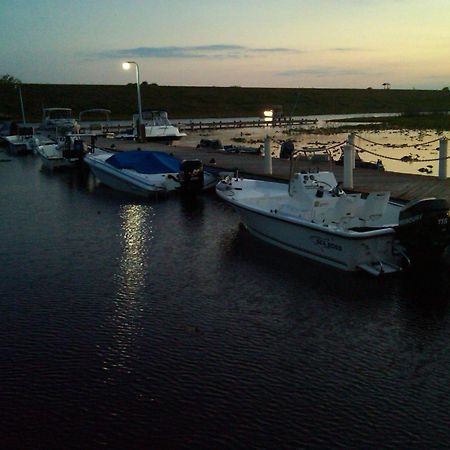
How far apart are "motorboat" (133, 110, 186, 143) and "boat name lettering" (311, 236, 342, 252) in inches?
1362

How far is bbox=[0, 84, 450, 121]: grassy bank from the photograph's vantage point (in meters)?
118

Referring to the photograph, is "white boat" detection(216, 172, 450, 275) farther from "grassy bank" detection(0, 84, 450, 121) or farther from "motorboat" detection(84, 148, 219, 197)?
"grassy bank" detection(0, 84, 450, 121)

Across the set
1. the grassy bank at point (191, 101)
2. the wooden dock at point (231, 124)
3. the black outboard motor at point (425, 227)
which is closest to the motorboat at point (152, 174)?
the black outboard motor at point (425, 227)

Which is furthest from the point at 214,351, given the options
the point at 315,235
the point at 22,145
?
the point at 22,145

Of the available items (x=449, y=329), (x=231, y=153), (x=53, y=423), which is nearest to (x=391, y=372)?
(x=449, y=329)

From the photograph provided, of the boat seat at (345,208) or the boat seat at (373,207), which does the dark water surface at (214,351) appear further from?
the boat seat at (373,207)

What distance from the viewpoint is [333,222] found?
1335 centimetres

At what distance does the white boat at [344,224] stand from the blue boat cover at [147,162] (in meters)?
7.37

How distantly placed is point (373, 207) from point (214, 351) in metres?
6.12

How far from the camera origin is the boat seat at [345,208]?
13.1m

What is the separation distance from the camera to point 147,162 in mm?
23734

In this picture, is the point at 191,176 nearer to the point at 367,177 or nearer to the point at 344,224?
the point at 367,177

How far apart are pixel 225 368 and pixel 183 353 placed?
83cm

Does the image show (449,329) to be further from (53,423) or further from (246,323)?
(53,423)
